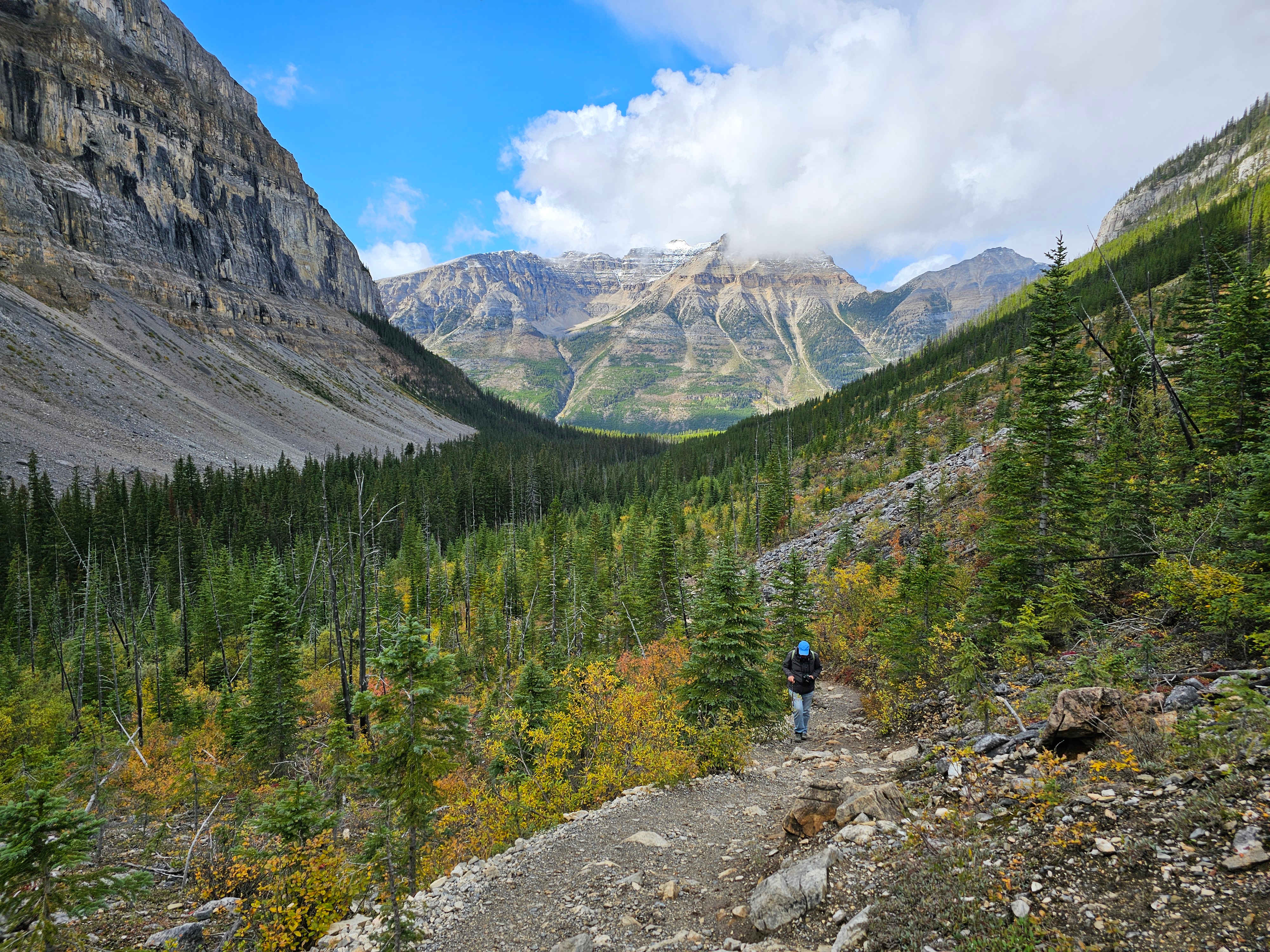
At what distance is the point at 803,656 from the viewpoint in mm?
13273

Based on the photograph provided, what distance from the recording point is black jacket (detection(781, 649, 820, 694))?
13.2 metres

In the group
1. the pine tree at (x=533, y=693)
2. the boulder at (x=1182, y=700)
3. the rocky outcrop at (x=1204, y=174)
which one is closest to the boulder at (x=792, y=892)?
the boulder at (x=1182, y=700)

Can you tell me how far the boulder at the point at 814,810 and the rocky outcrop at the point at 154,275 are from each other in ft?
308

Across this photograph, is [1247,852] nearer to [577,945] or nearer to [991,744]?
[991,744]

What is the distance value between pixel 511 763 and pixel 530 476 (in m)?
74.6

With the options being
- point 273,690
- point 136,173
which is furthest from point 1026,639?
point 136,173

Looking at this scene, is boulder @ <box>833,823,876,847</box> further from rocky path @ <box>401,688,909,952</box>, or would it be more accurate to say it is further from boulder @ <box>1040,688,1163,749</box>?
boulder @ <box>1040,688,1163,749</box>

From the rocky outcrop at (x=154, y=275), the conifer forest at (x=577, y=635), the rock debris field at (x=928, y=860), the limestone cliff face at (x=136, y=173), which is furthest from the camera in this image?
the limestone cliff face at (x=136, y=173)

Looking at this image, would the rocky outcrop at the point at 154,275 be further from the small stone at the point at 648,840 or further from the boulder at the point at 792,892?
the boulder at the point at 792,892

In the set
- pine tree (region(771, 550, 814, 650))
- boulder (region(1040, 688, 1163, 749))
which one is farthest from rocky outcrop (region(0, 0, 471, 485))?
boulder (region(1040, 688, 1163, 749))

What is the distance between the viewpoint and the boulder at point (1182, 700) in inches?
259

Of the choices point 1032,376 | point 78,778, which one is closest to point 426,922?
point 1032,376

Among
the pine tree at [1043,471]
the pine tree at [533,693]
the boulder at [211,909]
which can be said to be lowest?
the boulder at [211,909]

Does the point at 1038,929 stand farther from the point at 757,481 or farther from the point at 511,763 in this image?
the point at 757,481
